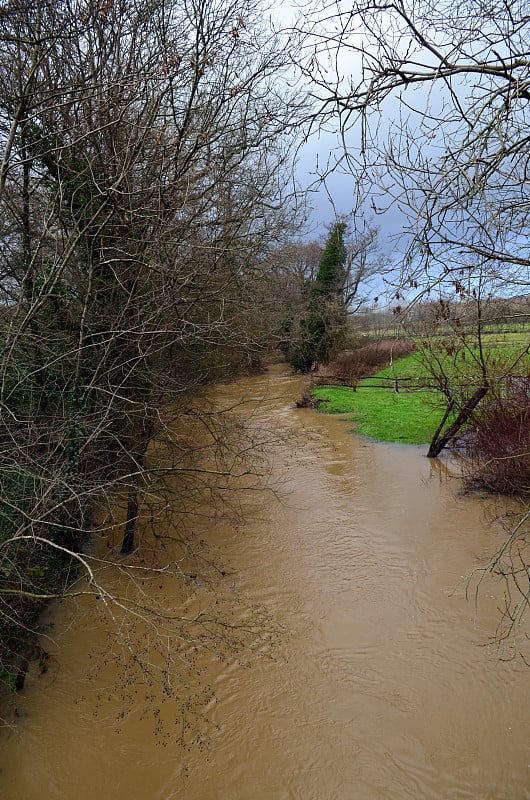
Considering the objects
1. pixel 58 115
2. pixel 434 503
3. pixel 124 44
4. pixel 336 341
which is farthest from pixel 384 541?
pixel 336 341

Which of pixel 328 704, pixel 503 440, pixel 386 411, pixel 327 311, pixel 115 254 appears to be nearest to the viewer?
pixel 328 704

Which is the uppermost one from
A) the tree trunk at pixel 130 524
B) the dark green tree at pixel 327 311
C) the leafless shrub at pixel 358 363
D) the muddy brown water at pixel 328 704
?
the dark green tree at pixel 327 311

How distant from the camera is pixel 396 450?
43.1ft

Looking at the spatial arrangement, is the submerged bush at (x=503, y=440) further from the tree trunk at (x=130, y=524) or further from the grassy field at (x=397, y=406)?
the tree trunk at (x=130, y=524)

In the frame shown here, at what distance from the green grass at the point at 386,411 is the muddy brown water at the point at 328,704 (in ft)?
20.2

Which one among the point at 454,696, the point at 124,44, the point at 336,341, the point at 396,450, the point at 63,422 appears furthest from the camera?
the point at 336,341

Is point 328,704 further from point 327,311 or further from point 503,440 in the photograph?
point 327,311

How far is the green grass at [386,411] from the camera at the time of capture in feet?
46.9

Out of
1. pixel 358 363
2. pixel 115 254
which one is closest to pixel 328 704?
pixel 115 254

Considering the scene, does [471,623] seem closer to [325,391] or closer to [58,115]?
[58,115]

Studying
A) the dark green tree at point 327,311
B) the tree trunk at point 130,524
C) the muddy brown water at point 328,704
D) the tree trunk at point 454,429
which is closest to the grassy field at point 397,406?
the tree trunk at point 454,429

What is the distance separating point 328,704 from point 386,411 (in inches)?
505

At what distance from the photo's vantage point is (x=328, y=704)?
16.3 ft

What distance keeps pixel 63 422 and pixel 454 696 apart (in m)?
4.65
